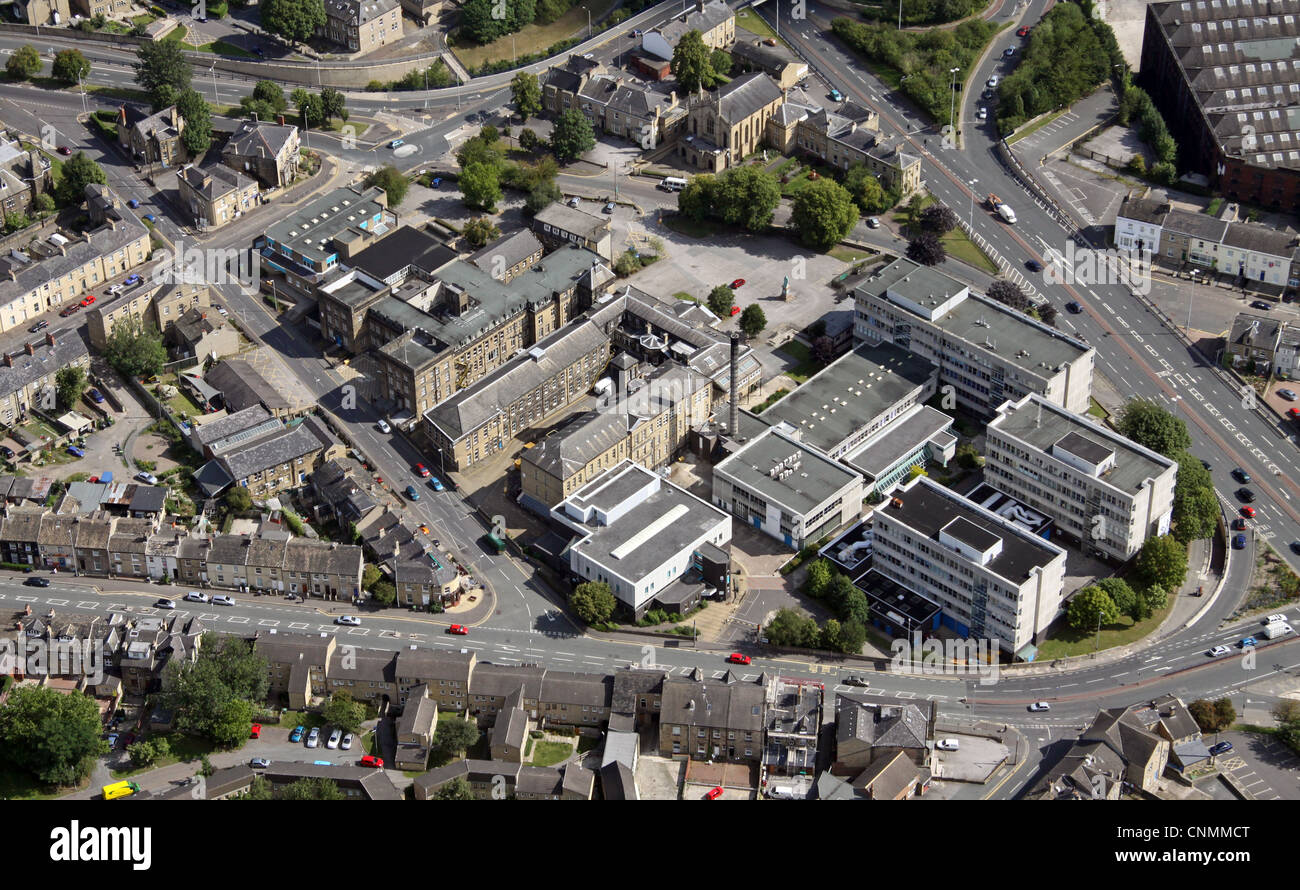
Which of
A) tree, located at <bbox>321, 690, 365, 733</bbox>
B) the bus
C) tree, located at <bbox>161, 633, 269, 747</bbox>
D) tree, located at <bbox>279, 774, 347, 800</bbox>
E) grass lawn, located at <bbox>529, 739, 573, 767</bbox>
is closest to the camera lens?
tree, located at <bbox>279, 774, 347, 800</bbox>

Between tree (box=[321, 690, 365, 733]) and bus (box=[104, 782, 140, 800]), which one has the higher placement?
tree (box=[321, 690, 365, 733])

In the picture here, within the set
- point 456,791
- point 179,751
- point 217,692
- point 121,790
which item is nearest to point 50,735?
point 121,790

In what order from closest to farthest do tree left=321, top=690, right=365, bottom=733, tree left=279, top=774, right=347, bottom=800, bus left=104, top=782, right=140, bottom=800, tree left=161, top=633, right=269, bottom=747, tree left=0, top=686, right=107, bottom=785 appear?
tree left=279, top=774, right=347, bottom=800
tree left=0, top=686, right=107, bottom=785
bus left=104, top=782, right=140, bottom=800
tree left=161, top=633, right=269, bottom=747
tree left=321, top=690, right=365, bottom=733

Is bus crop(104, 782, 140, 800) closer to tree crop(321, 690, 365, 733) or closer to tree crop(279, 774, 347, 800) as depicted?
tree crop(279, 774, 347, 800)

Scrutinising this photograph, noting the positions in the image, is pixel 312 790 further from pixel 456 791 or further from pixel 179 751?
pixel 179 751

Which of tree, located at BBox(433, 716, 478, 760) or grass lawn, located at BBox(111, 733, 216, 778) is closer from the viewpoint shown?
grass lawn, located at BBox(111, 733, 216, 778)

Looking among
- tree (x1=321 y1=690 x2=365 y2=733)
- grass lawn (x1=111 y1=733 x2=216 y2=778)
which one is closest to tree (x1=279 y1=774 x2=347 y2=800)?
tree (x1=321 y1=690 x2=365 y2=733)

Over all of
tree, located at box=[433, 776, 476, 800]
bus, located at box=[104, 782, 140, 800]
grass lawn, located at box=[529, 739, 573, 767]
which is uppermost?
tree, located at box=[433, 776, 476, 800]
